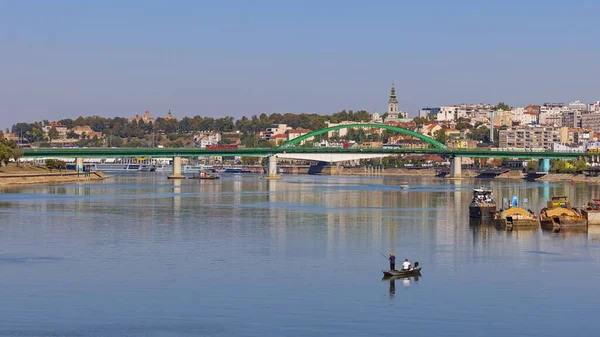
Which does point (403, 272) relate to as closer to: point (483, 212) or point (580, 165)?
point (483, 212)

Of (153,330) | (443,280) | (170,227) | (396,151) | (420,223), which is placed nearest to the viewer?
(153,330)

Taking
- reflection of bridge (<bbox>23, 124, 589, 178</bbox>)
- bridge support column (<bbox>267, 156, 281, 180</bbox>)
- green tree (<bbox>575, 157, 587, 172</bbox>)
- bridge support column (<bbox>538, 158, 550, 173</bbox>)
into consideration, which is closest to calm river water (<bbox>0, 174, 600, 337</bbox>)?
reflection of bridge (<bbox>23, 124, 589, 178</bbox>)

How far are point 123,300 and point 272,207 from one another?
4460 cm

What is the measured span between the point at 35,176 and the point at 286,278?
9515 centimetres

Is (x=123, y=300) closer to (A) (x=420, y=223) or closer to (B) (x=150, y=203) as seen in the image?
(A) (x=420, y=223)

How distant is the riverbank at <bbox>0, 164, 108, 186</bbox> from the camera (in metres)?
117

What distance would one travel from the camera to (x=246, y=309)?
1163 inches

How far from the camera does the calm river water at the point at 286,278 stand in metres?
27.8

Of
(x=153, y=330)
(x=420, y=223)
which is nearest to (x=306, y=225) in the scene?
(x=420, y=223)

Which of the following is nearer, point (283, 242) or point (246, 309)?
point (246, 309)

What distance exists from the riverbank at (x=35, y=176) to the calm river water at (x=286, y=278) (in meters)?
56.3

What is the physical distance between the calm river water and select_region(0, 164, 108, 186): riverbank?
185 feet

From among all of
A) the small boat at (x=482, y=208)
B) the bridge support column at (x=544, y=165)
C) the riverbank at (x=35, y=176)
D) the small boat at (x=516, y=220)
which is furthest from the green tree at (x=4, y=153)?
the bridge support column at (x=544, y=165)

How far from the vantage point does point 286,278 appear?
35.2 meters
